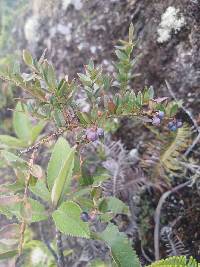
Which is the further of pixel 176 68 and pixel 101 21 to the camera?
pixel 101 21

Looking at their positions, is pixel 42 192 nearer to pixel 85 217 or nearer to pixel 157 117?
pixel 85 217

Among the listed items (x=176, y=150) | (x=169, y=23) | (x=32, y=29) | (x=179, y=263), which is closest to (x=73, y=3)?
(x=32, y=29)

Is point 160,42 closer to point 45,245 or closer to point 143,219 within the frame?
point 143,219

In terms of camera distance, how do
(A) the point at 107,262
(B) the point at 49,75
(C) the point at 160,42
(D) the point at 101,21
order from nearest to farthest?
1. (B) the point at 49,75
2. (A) the point at 107,262
3. (C) the point at 160,42
4. (D) the point at 101,21

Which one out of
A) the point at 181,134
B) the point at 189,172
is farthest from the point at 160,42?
the point at 189,172

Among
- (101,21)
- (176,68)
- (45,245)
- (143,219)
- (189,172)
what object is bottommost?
(45,245)

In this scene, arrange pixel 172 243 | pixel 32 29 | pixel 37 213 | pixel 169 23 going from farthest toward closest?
pixel 32 29, pixel 169 23, pixel 172 243, pixel 37 213

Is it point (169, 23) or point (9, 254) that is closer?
point (9, 254)
